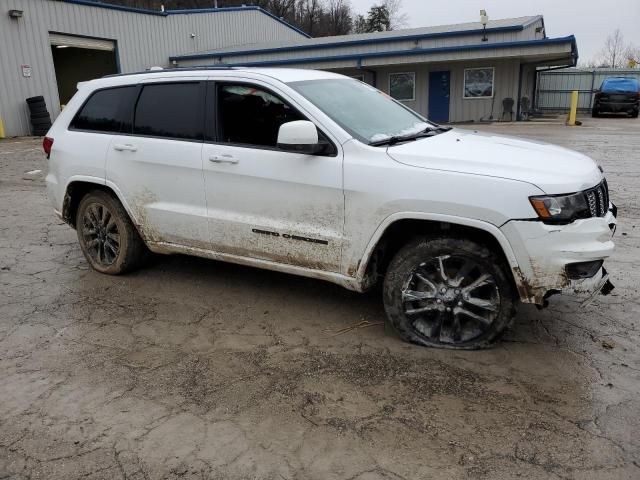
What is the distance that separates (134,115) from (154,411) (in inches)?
108

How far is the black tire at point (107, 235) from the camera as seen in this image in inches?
200

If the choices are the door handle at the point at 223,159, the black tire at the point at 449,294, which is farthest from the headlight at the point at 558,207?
the door handle at the point at 223,159

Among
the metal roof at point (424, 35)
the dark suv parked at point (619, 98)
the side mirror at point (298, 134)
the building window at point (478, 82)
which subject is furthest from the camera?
the dark suv parked at point (619, 98)

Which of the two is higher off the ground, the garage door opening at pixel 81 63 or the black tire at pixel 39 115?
the garage door opening at pixel 81 63

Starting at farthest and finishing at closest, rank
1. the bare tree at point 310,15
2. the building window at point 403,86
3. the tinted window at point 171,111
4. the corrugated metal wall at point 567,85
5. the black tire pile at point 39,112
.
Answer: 1. the bare tree at point 310,15
2. the corrugated metal wall at point 567,85
3. the building window at point 403,86
4. the black tire pile at point 39,112
5. the tinted window at point 171,111

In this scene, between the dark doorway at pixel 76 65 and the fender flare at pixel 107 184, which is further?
the dark doorway at pixel 76 65

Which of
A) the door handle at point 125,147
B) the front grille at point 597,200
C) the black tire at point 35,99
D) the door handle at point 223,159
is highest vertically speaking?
the door handle at point 125,147

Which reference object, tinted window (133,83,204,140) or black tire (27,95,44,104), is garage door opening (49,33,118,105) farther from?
tinted window (133,83,204,140)

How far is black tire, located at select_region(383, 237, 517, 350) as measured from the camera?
11.6 feet

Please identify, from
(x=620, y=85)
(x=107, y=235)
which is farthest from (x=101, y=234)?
(x=620, y=85)

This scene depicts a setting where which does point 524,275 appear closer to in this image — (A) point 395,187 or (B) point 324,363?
(A) point 395,187

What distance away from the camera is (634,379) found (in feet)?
11.0

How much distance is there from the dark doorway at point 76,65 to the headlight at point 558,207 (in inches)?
1068

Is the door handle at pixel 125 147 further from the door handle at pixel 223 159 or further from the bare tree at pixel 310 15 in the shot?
the bare tree at pixel 310 15
